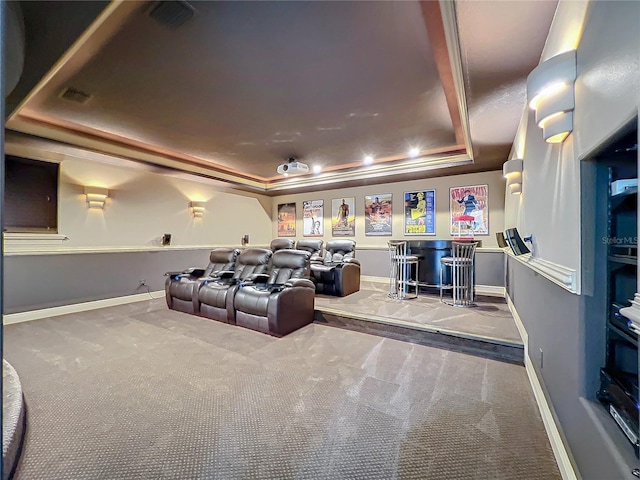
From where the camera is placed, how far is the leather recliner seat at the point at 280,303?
3.44 metres

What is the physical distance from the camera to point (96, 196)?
455 centimetres

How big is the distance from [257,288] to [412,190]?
423 centimetres

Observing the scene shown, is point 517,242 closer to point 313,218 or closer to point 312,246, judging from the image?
point 312,246

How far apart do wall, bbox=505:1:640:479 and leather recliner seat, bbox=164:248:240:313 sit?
13.6 feet

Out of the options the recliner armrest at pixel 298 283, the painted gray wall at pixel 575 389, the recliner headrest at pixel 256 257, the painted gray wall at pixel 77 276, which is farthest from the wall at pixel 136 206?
the painted gray wall at pixel 575 389

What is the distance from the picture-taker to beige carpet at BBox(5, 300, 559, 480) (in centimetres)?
156

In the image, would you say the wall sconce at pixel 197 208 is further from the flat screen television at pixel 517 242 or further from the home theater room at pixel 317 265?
the flat screen television at pixel 517 242

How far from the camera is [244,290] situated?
378cm

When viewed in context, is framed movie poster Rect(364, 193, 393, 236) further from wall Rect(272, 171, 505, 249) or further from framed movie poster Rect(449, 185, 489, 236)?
framed movie poster Rect(449, 185, 489, 236)

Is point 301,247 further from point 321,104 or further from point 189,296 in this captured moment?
point 321,104

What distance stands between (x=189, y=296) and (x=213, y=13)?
3.68 metres

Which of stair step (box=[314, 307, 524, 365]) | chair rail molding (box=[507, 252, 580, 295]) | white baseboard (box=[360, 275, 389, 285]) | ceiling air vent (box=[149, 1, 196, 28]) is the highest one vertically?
ceiling air vent (box=[149, 1, 196, 28])

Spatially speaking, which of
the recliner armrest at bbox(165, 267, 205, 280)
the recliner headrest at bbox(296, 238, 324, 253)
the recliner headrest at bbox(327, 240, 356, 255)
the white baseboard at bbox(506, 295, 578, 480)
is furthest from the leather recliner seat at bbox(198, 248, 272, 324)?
the white baseboard at bbox(506, 295, 578, 480)

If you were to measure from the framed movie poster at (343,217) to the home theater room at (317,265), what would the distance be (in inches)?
78.7
